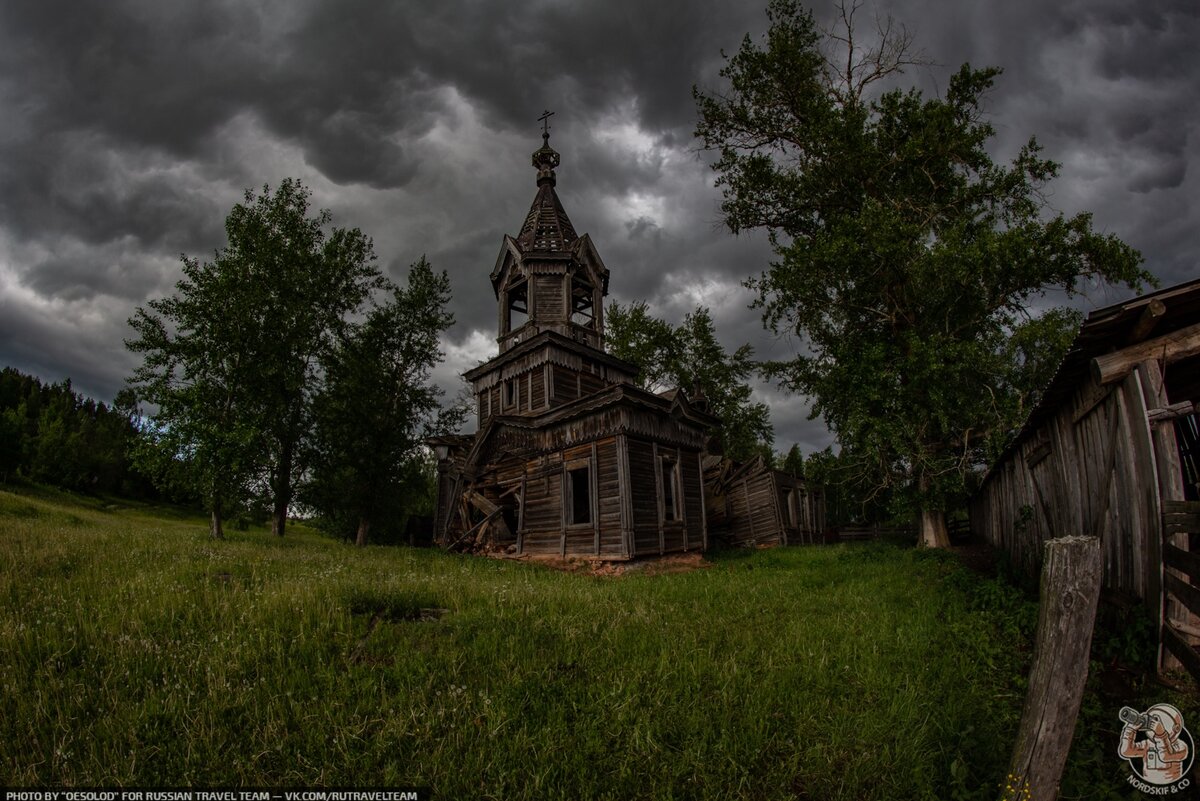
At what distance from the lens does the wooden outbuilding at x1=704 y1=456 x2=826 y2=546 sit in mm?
26455

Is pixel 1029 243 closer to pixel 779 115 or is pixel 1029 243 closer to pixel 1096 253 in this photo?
pixel 1096 253

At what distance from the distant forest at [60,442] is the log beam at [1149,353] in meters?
56.5

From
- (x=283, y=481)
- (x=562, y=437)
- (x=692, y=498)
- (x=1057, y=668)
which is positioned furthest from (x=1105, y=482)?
(x=283, y=481)

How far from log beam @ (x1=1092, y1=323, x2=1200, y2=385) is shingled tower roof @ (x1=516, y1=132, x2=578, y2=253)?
20.9m

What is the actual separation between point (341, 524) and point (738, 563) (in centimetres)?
2308

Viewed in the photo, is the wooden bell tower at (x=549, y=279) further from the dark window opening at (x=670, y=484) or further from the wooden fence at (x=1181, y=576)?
the wooden fence at (x=1181, y=576)

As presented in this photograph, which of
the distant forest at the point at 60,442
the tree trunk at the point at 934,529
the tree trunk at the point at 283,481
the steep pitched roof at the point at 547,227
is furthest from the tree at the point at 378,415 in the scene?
the distant forest at the point at 60,442

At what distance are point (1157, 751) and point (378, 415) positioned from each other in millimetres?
27066

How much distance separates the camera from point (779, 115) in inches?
805

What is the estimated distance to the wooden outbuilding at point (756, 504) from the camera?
86.8 ft

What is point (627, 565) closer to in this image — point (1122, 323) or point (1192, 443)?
point (1192, 443)

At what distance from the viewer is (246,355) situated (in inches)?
739

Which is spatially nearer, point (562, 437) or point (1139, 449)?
point (1139, 449)

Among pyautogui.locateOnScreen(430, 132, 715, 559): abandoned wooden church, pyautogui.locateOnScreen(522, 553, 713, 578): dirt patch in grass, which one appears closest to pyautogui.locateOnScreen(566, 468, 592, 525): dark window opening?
pyautogui.locateOnScreen(430, 132, 715, 559): abandoned wooden church
